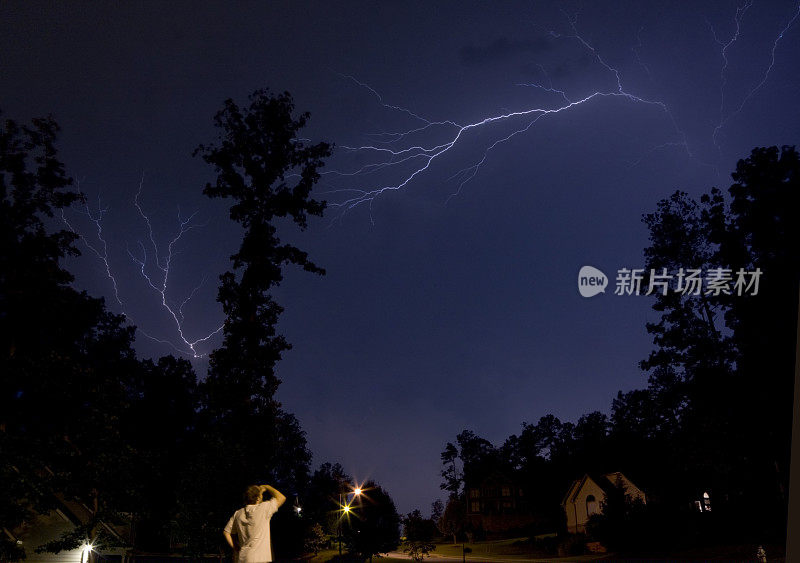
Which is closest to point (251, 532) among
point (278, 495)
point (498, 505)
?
point (278, 495)

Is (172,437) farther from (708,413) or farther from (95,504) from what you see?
(708,413)

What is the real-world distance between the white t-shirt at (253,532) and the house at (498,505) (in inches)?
2793

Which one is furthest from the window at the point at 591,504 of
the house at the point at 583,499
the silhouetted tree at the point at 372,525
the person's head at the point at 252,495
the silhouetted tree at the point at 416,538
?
the person's head at the point at 252,495

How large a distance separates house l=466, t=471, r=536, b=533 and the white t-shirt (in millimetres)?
70930

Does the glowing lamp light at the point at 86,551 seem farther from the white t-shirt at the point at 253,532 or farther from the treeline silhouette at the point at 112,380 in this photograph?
the white t-shirt at the point at 253,532

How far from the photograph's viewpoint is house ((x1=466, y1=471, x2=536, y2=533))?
72562 mm

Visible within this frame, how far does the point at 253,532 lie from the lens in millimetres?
6465

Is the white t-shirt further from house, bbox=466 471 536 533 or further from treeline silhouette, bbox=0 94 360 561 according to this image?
house, bbox=466 471 536 533

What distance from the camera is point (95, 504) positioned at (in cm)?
2067

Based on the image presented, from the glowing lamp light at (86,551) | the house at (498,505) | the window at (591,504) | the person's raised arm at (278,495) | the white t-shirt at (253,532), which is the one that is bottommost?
the house at (498,505)

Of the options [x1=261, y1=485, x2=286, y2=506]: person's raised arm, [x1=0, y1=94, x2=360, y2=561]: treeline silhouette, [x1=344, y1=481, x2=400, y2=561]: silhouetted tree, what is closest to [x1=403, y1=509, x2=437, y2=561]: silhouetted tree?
[x1=344, y1=481, x2=400, y2=561]: silhouetted tree

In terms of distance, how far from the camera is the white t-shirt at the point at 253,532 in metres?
6.46

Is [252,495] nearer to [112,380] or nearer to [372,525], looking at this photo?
[112,380]

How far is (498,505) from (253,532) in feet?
241
